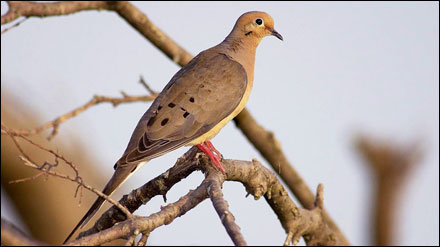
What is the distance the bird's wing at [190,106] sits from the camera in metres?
4.42

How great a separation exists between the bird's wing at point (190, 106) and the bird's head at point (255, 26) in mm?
391

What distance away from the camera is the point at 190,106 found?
15.5 feet

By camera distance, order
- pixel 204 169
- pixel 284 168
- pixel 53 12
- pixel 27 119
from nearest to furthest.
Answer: pixel 204 169
pixel 53 12
pixel 284 168
pixel 27 119

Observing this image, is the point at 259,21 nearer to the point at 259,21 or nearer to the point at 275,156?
the point at 259,21

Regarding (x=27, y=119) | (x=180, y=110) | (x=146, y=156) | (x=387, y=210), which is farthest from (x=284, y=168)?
(x=27, y=119)

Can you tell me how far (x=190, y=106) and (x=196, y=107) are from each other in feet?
0.14

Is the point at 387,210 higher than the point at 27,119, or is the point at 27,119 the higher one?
the point at 27,119

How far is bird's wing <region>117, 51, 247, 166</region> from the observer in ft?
14.5

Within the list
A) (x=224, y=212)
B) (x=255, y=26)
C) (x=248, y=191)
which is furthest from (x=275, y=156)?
(x=224, y=212)

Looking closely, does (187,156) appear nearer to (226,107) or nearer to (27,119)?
(226,107)

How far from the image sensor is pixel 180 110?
467cm

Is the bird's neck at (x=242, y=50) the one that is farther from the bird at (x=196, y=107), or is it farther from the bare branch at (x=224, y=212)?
the bare branch at (x=224, y=212)

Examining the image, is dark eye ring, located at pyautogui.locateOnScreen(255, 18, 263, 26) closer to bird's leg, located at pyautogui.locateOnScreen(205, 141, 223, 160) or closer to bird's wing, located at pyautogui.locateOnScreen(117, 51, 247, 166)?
bird's wing, located at pyautogui.locateOnScreen(117, 51, 247, 166)

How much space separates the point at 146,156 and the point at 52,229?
2.38 meters
